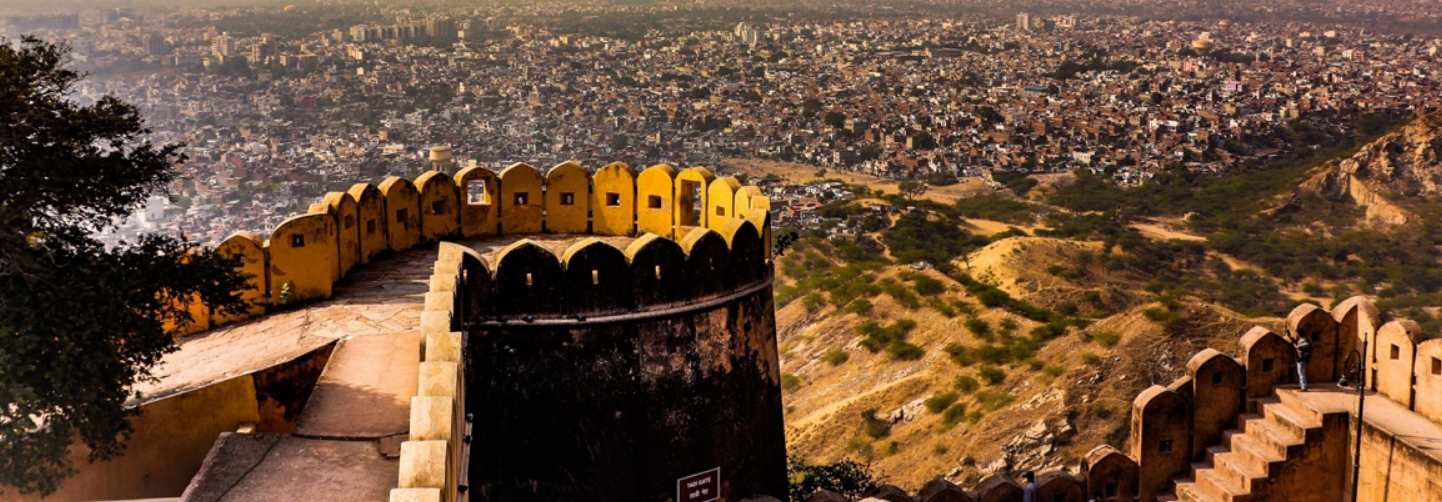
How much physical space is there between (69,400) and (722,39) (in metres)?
81.8

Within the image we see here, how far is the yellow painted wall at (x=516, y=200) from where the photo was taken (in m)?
11.5

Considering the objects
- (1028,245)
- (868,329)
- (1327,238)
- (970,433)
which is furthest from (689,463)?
(1327,238)

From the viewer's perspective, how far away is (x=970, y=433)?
2538 cm

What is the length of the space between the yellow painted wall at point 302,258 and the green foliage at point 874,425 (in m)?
18.0

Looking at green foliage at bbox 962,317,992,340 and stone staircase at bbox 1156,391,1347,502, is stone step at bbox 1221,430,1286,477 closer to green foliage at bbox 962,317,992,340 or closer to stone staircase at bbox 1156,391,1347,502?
stone staircase at bbox 1156,391,1347,502

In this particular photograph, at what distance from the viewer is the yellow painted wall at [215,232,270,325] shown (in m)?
9.72

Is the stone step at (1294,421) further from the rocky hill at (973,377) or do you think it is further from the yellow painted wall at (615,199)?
the rocky hill at (973,377)

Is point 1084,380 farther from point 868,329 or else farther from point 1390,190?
point 1390,190

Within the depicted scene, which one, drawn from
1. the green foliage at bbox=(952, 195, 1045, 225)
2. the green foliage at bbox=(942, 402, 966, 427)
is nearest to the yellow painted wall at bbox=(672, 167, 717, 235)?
the green foliage at bbox=(942, 402, 966, 427)

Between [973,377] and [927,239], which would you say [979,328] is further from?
[927,239]

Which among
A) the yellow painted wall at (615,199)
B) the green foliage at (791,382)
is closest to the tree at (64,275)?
the yellow painted wall at (615,199)

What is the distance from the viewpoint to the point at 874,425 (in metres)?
27.4

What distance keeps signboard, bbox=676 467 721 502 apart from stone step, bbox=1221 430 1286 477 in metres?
3.70

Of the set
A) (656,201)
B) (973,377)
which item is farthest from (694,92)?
(656,201)
